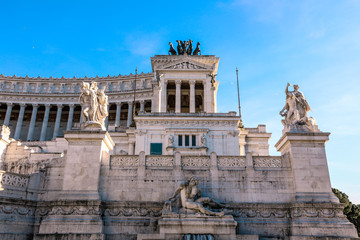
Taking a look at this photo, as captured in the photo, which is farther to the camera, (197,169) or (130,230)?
(197,169)

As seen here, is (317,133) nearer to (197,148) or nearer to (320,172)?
(320,172)

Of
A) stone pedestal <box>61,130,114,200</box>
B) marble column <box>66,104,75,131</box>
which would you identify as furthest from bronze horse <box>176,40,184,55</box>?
stone pedestal <box>61,130,114,200</box>

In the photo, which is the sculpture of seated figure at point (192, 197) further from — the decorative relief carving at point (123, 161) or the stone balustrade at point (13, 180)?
the stone balustrade at point (13, 180)

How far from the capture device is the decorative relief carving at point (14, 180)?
16.7 meters

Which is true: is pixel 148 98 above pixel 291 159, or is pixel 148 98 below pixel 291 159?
above

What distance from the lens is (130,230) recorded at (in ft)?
54.5

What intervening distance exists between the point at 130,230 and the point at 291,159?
10.3 metres

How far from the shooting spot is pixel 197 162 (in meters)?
18.5

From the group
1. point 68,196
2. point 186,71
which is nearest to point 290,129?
point 68,196

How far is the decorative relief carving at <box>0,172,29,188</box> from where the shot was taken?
1666cm

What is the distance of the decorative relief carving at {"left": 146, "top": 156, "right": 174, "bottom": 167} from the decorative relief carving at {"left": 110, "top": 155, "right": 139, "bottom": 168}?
730 millimetres

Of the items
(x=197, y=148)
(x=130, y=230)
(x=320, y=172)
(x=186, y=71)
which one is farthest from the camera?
(x=186, y=71)

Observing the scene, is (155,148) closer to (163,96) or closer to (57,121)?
(163,96)

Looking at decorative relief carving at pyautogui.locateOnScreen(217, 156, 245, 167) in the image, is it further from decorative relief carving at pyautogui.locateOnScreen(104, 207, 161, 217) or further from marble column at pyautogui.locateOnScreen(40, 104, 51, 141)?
marble column at pyautogui.locateOnScreen(40, 104, 51, 141)
